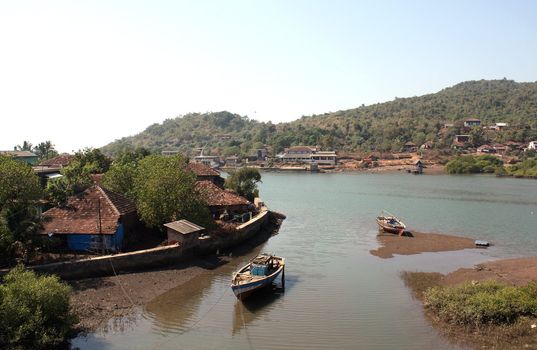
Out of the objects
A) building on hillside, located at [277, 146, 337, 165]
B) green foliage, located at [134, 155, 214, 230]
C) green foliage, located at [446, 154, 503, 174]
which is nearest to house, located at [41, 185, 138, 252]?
green foliage, located at [134, 155, 214, 230]

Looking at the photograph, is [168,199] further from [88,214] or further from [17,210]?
[17,210]

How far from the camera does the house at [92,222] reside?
2786cm

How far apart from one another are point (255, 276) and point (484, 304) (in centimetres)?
1103

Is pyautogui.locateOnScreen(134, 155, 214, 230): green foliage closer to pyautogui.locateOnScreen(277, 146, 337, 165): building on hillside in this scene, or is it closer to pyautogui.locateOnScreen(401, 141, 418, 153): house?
pyautogui.locateOnScreen(277, 146, 337, 165): building on hillside

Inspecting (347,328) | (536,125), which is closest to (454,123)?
(536,125)

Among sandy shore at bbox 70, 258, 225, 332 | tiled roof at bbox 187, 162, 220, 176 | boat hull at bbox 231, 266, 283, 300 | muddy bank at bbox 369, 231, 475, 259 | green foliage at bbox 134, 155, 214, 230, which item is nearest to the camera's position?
sandy shore at bbox 70, 258, 225, 332

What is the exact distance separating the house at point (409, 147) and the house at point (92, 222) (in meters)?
134

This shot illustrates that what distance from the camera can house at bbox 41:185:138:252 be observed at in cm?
2786

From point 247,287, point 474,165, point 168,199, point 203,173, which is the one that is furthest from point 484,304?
point 474,165

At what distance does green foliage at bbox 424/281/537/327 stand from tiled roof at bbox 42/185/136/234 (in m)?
18.7

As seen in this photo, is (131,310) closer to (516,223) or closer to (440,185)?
(516,223)

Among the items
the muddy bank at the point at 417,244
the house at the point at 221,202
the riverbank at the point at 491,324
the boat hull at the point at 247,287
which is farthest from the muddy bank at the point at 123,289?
the muddy bank at the point at 417,244

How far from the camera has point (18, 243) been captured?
24812mm

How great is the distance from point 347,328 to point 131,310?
10.1 meters
